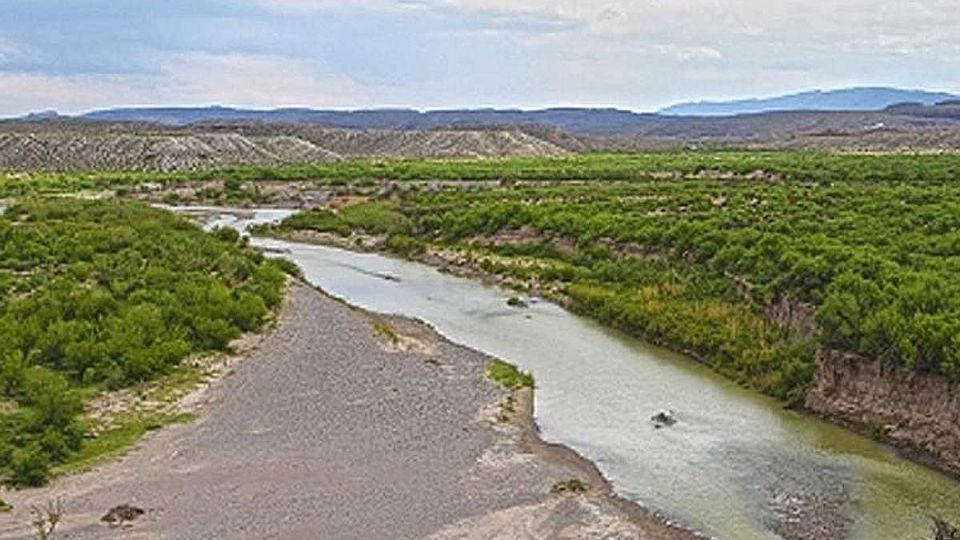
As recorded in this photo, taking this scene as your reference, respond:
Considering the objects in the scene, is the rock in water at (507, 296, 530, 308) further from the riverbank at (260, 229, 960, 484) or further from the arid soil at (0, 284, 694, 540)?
the riverbank at (260, 229, 960, 484)

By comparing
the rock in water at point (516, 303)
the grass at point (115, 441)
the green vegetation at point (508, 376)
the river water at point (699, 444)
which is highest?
the grass at point (115, 441)

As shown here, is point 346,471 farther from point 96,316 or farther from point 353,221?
point 353,221

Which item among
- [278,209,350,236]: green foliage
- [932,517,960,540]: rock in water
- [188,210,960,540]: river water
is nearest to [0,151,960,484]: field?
[278,209,350,236]: green foliage

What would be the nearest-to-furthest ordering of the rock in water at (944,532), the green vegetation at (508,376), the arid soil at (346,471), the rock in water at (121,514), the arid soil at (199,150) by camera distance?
the rock in water at (944,532) → the rock in water at (121,514) → the arid soil at (346,471) → the green vegetation at (508,376) → the arid soil at (199,150)

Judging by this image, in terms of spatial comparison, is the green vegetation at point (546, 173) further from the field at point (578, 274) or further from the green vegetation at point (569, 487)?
the green vegetation at point (569, 487)

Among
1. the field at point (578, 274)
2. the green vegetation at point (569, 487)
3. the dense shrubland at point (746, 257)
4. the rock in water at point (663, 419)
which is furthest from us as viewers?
the dense shrubland at point (746, 257)

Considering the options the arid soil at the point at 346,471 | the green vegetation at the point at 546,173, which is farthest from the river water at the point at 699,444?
the green vegetation at the point at 546,173
